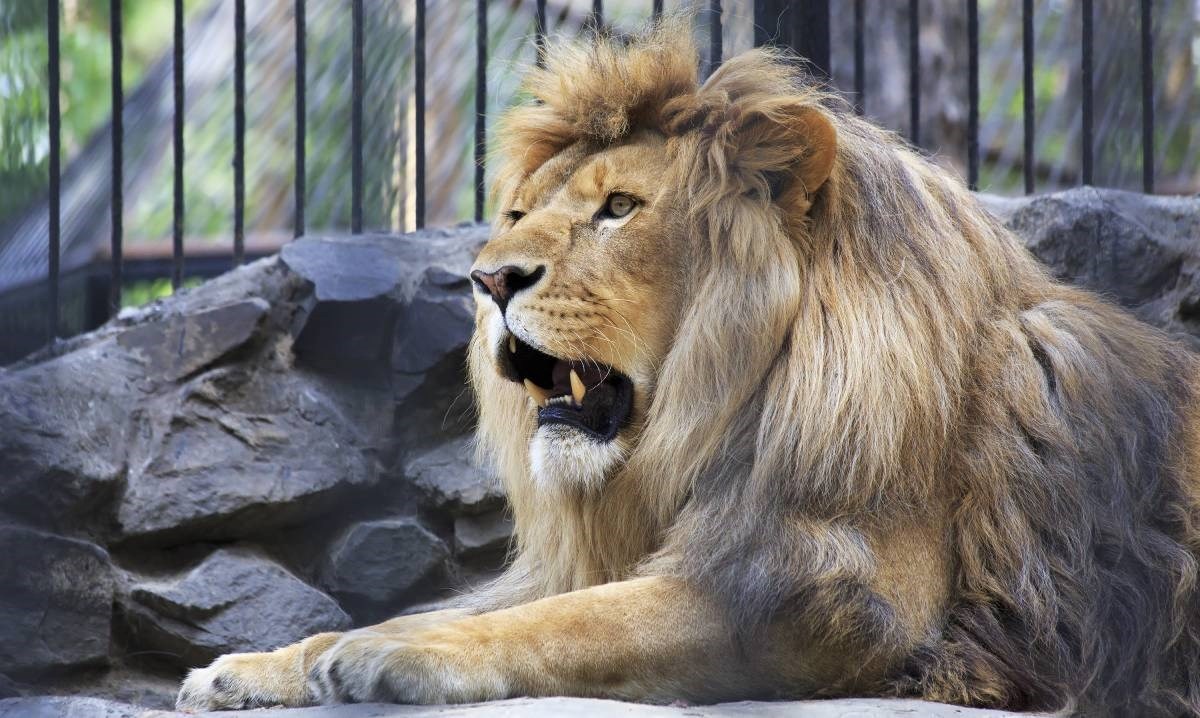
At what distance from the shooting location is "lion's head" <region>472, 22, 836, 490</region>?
8.30 ft

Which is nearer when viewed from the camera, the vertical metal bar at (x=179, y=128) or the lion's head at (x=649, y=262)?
the lion's head at (x=649, y=262)

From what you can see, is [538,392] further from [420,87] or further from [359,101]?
[420,87]

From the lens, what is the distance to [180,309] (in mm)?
3840

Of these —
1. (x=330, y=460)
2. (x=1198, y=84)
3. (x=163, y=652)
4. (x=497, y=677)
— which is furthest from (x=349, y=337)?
(x=1198, y=84)

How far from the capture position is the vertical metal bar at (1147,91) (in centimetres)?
407

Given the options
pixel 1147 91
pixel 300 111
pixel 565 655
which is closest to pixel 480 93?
pixel 300 111

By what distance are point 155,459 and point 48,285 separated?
0.59 m

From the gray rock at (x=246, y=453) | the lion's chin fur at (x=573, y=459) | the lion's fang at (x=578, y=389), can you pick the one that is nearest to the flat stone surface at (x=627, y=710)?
the lion's chin fur at (x=573, y=459)

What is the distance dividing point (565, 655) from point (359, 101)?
204cm

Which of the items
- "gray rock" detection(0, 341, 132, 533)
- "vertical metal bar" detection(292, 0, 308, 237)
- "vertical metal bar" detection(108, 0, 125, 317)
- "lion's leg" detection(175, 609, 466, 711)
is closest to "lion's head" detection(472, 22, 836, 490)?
"lion's leg" detection(175, 609, 466, 711)

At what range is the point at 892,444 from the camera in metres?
2.43

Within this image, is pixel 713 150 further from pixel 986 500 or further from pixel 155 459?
pixel 155 459

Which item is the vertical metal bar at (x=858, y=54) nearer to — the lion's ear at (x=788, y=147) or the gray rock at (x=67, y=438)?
the lion's ear at (x=788, y=147)

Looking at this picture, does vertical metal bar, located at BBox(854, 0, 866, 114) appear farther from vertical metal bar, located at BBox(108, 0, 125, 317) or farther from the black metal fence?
vertical metal bar, located at BBox(108, 0, 125, 317)
